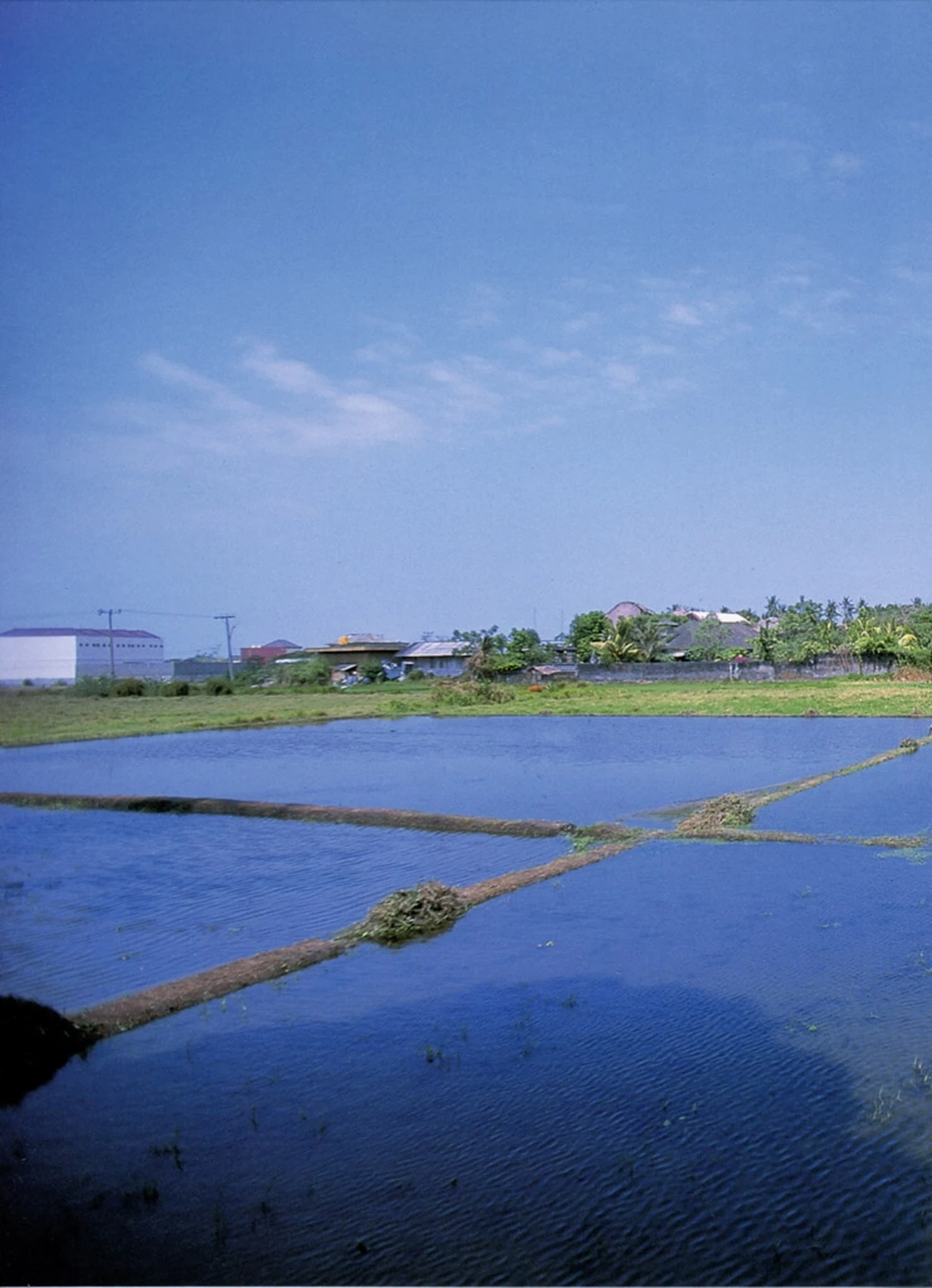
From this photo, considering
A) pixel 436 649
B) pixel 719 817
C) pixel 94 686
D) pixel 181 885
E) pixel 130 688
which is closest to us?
pixel 181 885

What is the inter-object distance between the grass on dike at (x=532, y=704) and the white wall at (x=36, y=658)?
371 inches

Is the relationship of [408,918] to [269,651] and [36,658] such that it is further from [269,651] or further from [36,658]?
[269,651]

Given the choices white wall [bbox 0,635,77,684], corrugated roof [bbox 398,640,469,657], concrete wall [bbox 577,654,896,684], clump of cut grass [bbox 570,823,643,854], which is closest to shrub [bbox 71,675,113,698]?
white wall [bbox 0,635,77,684]

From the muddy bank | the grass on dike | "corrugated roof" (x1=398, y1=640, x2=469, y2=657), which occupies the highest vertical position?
"corrugated roof" (x1=398, y1=640, x2=469, y2=657)

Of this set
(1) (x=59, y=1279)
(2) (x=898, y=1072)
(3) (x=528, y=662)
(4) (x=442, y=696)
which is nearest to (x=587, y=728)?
(4) (x=442, y=696)

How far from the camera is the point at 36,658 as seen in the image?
2.99m

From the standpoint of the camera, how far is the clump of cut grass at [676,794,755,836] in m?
7.14

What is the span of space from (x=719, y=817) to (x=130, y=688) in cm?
1326

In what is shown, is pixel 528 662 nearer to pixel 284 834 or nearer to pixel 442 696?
pixel 442 696

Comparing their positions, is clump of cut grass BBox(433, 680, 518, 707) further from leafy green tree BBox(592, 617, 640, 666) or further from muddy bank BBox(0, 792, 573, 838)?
muddy bank BBox(0, 792, 573, 838)

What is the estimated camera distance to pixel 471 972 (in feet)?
13.5

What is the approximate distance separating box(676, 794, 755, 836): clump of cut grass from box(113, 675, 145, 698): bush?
938 cm

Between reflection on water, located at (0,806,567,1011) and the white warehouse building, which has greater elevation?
the white warehouse building

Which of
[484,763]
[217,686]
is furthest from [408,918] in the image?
[217,686]
